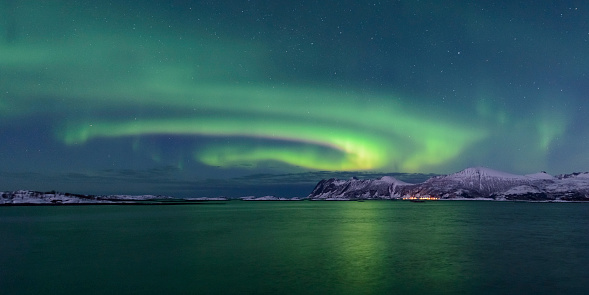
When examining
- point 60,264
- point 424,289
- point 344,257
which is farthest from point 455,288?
point 60,264

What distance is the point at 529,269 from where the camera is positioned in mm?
32531

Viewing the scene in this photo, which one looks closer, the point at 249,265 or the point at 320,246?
the point at 249,265

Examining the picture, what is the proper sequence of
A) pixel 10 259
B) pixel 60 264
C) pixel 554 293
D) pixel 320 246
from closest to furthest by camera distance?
pixel 554 293, pixel 60 264, pixel 10 259, pixel 320 246

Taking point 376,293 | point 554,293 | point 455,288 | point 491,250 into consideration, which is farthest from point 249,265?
point 491,250

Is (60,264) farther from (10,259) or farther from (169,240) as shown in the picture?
(169,240)

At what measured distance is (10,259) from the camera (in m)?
37.9

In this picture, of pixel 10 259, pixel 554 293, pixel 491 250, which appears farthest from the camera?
pixel 491 250

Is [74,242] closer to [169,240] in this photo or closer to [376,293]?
[169,240]

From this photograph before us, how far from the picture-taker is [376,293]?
24719mm

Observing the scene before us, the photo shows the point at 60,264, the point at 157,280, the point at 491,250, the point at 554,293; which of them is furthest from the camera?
the point at 491,250

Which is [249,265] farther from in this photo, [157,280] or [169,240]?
[169,240]

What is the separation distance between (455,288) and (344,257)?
48.0 ft

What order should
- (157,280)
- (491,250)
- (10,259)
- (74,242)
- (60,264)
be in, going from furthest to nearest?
(74,242)
(491,250)
(10,259)
(60,264)
(157,280)

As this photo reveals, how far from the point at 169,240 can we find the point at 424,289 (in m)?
39.0
